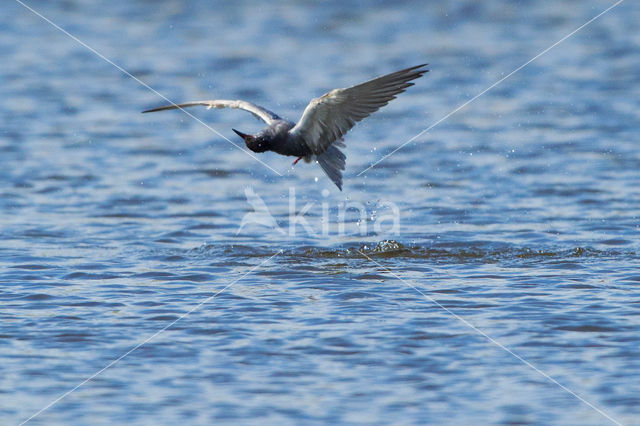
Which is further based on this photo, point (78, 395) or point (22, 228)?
point (22, 228)

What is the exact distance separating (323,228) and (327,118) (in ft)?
7.92

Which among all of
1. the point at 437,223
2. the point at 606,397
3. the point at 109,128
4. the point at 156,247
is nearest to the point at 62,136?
the point at 109,128

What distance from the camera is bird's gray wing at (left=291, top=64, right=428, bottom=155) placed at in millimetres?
8055

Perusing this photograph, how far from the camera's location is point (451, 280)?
27.9 feet

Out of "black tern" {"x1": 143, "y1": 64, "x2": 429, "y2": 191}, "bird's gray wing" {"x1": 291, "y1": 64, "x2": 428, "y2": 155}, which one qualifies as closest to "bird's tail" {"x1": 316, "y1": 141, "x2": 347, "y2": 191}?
"black tern" {"x1": 143, "y1": 64, "x2": 429, "y2": 191}

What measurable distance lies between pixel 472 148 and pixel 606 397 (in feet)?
25.2

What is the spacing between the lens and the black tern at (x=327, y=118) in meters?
8.08

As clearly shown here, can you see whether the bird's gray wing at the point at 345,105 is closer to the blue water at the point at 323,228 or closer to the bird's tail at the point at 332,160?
the bird's tail at the point at 332,160

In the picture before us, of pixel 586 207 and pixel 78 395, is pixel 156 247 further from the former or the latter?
pixel 586 207

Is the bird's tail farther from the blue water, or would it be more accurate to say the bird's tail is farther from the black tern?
the blue water

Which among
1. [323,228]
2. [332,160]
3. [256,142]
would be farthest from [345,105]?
[323,228]

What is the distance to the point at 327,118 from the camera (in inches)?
328

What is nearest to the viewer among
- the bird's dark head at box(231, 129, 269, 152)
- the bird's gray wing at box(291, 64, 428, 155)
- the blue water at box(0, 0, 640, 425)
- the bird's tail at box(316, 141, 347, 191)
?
the blue water at box(0, 0, 640, 425)

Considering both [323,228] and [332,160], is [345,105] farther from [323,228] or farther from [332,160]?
[323,228]
